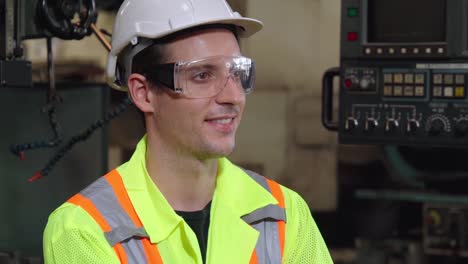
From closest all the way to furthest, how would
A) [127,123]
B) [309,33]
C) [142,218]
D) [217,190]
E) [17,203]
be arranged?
[142,218] < [217,190] < [17,203] < [309,33] < [127,123]

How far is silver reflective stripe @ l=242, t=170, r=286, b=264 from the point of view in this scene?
178 cm

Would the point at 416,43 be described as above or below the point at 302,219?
above

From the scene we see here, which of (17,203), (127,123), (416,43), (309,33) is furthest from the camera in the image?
(127,123)

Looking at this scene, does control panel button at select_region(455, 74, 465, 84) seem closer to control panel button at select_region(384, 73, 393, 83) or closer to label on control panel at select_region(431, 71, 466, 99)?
label on control panel at select_region(431, 71, 466, 99)

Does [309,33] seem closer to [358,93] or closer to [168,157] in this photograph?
[358,93]

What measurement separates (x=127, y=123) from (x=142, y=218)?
58.5 inches

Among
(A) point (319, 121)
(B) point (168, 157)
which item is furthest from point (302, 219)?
(A) point (319, 121)

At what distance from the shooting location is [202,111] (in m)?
1.72

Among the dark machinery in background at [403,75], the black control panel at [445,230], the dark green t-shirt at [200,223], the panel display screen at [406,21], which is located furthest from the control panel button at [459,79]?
the dark green t-shirt at [200,223]

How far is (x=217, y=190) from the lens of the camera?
5.98ft

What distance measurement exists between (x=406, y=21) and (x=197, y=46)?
0.84 m

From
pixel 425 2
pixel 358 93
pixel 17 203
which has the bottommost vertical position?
pixel 17 203

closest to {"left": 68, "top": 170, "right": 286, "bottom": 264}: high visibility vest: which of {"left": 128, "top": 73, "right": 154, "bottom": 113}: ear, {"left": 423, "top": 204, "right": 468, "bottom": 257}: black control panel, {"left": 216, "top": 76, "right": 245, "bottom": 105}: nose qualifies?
{"left": 128, "top": 73, "right": 154, "bottom": 113}: ear

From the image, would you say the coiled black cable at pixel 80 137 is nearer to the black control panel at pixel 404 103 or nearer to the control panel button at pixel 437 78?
the black control panel at pixel 404 103
